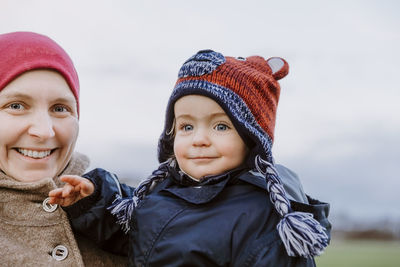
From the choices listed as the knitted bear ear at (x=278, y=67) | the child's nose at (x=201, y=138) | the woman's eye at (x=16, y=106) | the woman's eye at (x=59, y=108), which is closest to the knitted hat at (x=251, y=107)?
the knitted bear ear at (x=278, y=67)

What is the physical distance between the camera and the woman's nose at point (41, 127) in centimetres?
270

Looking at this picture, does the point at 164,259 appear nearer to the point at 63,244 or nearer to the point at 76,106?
the point at 63,244

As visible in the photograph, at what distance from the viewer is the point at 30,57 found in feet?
9.13

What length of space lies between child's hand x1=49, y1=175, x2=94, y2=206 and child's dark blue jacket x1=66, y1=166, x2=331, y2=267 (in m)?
0.05

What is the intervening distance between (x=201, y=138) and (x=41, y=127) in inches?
33.0

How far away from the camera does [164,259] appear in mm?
2512

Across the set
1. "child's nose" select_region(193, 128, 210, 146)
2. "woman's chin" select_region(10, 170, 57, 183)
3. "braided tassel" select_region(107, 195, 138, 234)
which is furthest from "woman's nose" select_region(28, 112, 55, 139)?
"child's nose" select_region(193, 128, 210, 146)

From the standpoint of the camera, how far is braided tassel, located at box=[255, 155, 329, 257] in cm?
233

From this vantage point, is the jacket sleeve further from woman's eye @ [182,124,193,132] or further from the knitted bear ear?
the knitted bear ear

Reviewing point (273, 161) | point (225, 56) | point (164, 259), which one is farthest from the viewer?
point (225, 56)

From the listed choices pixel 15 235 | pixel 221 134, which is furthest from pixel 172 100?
pixel 15 235

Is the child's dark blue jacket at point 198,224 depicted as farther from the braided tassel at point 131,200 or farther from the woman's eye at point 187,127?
the woman's eye at point 187,127

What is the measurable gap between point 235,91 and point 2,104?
1.22m

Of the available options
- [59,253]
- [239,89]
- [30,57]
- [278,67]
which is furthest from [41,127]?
[278,67]
